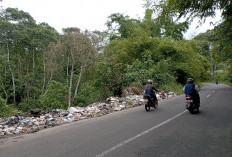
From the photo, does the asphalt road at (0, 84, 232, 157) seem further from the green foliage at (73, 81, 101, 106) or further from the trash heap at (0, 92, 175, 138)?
the green foliage at (73, 81, 101, 106)

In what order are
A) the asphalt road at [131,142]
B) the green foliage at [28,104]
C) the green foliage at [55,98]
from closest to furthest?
1. the asphalt road at [131,142]
2. the green foliage at [55,98]
3. the green foliage at [28,104]

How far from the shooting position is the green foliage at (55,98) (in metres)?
24.2

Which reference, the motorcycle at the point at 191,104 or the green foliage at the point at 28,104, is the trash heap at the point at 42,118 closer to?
the motorcycle at the point at 191,104

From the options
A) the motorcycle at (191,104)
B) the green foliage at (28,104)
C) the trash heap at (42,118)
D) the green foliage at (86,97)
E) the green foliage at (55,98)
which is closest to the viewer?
the trash heap at (42,118)

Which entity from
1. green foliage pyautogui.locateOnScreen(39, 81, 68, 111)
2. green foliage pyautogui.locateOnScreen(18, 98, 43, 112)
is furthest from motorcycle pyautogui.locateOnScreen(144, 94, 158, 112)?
green foliage pyautogui.locateOnScreen(18, 98, 43, 112)

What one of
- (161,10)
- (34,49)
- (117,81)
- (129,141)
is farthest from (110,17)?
(129,141)

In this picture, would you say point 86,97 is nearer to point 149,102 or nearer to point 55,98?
point 55,98

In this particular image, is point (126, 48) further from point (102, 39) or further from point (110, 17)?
point (110, 17)

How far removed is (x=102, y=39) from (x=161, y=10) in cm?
1881

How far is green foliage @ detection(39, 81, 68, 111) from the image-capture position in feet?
79.5

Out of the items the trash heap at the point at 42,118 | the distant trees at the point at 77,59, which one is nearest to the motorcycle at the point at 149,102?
the trash heap at the point at 42,118

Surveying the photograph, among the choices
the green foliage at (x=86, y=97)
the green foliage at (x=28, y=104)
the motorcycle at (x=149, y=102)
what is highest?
the motorcycle at (x=149, y=102)

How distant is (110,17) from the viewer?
47.5 m

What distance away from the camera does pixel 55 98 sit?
2483cm
